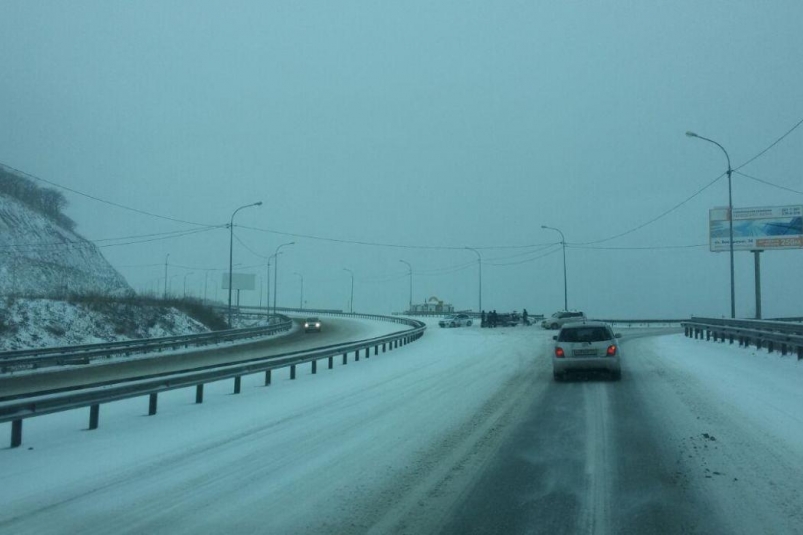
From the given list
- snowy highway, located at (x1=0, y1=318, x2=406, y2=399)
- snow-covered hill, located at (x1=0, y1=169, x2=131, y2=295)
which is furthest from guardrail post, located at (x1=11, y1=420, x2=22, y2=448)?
snow-covered hill, located at (x1=0, y1=169, x2=131, y2=295)

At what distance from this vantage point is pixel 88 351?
98.7ft

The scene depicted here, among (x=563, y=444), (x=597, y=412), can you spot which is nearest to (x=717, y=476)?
(x=563, y=444)

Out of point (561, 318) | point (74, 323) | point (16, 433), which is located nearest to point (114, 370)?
point (74, 323)

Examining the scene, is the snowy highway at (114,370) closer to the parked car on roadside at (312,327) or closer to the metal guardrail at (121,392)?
the metal guardrail at (121,392)

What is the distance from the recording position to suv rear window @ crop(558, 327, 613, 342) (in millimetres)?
19391

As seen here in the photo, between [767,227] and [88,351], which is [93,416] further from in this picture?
[767,227]

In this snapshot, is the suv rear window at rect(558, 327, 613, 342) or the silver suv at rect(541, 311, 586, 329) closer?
the suv rear window at rect(558, 327, 613, 342)

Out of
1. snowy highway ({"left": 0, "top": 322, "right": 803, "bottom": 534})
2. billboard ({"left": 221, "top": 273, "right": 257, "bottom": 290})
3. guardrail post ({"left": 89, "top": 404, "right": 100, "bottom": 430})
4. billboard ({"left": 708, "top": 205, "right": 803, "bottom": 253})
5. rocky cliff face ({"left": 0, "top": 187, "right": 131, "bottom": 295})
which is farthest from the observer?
billboard ({"left": 221, "top": 273, "right": 257, "bottom": 290})

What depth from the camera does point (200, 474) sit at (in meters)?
8.80

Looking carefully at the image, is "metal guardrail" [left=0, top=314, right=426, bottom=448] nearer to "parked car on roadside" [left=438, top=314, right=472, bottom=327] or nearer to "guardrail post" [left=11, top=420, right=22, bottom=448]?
"guardrail post" [left=11, top=420, right=22, bottom=448]

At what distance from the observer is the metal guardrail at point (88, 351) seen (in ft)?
84.2

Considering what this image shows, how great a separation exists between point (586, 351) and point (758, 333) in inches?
432

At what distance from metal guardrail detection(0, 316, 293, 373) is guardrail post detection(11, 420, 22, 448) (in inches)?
608

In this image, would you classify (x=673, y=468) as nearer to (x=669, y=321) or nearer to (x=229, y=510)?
(x=229, y=510)
